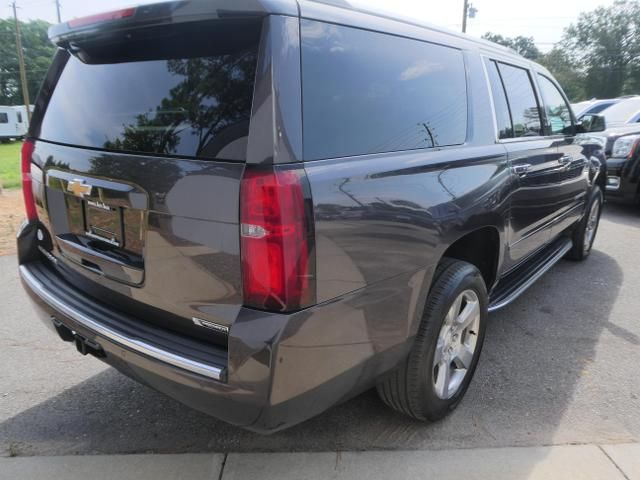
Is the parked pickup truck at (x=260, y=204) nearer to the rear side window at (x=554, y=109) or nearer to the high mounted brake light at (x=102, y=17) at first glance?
the high mounted brake light at (x=102, y=17)

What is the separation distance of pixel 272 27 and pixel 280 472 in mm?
1841

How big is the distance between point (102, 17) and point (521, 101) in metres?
2.69

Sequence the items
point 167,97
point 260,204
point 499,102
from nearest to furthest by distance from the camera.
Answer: point 260,204 → point 167,97 → point 499,102

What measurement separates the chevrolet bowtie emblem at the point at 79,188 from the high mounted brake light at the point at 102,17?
2.20 feet

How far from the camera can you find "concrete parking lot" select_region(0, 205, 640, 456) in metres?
2.43

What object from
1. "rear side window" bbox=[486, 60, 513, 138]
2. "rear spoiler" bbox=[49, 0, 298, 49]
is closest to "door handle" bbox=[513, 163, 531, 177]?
"rear side window" bbox=[486, 60, 513, 138]

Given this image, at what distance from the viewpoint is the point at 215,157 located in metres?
1.70

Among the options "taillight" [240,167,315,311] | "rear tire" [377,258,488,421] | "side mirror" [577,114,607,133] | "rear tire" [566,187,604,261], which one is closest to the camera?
"taillight" [240,167,315,311]

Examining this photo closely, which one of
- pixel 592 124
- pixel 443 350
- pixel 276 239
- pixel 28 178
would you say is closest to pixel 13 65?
pixel 28 178

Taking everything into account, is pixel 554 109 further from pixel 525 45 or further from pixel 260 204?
pixel 525 45

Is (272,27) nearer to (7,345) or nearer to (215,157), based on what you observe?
(215,157)

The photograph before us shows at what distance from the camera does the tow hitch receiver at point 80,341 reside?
213 cm

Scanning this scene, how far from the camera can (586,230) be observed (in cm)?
517

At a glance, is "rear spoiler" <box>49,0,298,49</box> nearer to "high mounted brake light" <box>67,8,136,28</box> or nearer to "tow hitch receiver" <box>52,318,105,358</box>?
"high mounted brake light" <box>67,8,136,28</box>
